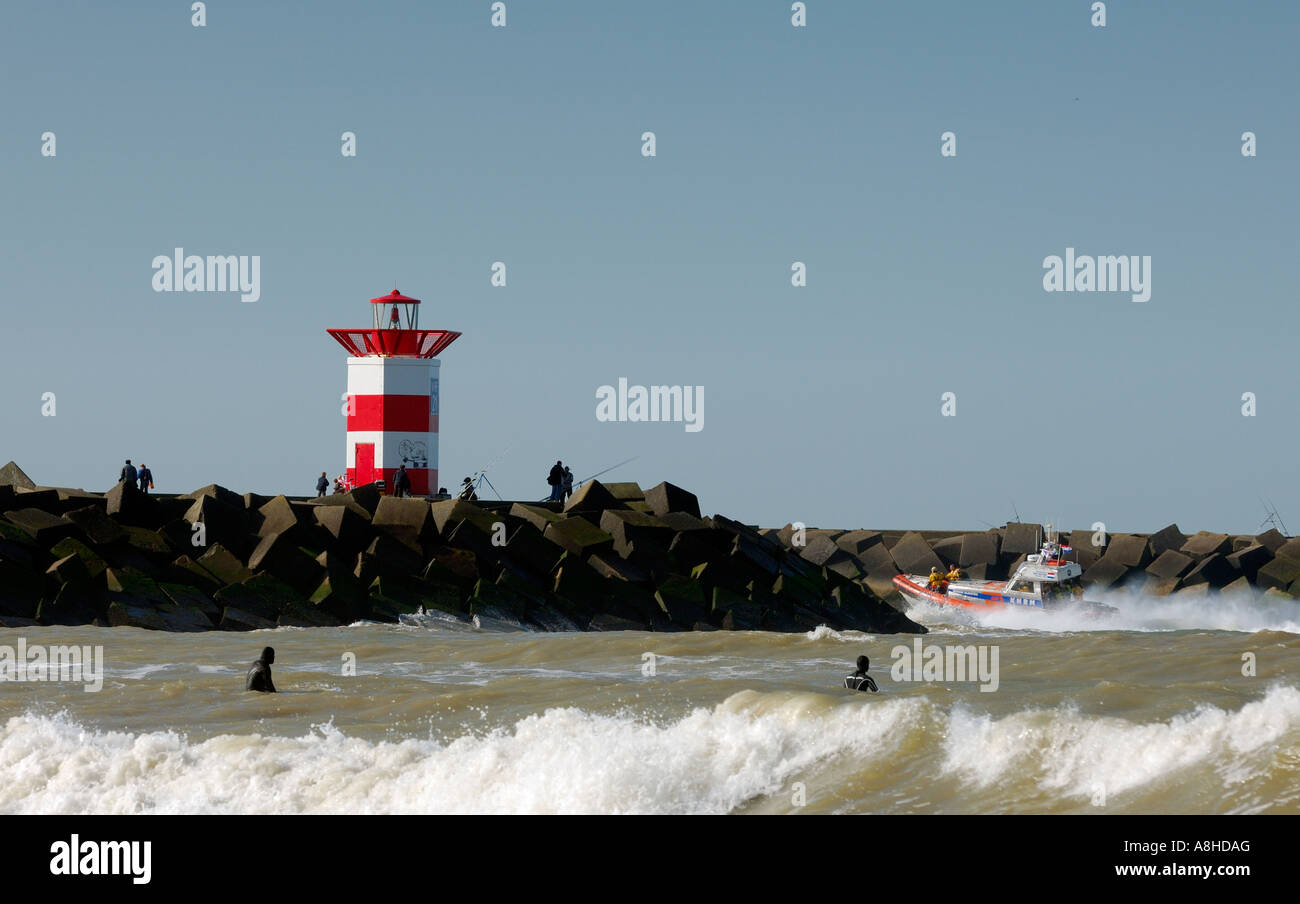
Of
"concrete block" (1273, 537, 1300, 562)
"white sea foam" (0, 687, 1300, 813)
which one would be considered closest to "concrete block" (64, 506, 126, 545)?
"white sea foam" (0, 687, 1300, 813)

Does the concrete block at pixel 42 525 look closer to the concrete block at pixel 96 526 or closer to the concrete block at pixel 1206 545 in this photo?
the concrete block at pixel 96 526

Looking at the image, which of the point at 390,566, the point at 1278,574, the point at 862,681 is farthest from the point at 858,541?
the point at 862,681

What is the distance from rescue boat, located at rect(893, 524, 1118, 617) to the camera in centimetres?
3475

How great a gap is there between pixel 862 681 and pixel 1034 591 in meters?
22.1

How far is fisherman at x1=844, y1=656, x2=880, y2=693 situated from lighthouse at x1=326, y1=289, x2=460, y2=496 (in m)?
17.6

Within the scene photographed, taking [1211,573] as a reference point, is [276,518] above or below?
above

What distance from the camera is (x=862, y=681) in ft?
45.9

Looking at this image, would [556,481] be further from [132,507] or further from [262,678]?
[262,678]
